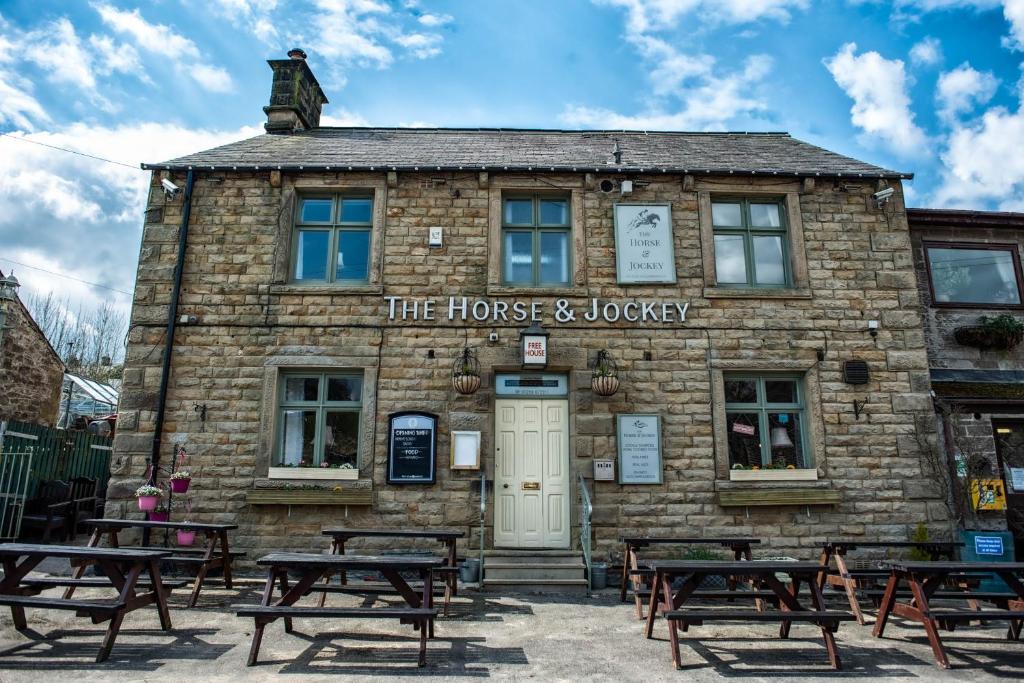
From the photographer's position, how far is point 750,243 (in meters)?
9.52

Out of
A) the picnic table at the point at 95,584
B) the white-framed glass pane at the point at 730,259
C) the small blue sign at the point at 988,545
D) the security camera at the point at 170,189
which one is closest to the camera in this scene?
the picnic table at the point at 95,584

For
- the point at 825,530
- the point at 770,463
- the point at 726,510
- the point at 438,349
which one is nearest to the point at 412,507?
the point at 438,349

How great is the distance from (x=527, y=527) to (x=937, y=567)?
182 inches

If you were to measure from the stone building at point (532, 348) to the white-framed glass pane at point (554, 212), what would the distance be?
47 mm

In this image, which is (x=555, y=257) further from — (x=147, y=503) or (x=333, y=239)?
(x=147, y=503)

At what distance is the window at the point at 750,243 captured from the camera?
940 centimetres

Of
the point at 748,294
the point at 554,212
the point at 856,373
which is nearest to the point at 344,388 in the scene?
the point at 554,212

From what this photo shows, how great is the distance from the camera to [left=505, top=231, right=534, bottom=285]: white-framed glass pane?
934 centimetres

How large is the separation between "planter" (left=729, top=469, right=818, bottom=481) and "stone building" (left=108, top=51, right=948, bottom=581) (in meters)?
0.04

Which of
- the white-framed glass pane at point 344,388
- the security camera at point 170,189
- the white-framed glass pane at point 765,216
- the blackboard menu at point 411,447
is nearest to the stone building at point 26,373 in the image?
the security camera at point 170,189

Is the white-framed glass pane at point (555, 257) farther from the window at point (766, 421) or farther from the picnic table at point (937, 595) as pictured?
the picnic table at point (937, 595)

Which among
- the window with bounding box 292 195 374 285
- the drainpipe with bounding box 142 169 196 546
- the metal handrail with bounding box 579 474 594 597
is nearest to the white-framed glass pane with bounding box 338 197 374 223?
the window with bounding box 292 195 374 285

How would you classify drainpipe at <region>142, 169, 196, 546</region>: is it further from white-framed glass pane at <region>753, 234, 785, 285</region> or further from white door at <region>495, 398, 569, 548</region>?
white-framed glass pane at <region>753, 234, 785, 285</region>

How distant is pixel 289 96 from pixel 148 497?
23.7ft
